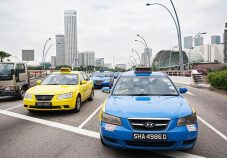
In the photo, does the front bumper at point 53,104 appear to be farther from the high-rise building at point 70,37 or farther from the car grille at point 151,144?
the high-rise building at point 70,37

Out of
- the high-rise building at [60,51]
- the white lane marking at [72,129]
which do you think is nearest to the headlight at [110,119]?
the white lane marking at [72,129]

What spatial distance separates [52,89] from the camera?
9.09 metres

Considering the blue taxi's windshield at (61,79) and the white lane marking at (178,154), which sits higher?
the blue taxi's windshield at (61,79)

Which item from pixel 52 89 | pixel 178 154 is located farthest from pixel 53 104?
pixel 178 154

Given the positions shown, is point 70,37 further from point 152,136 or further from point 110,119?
point 152,136

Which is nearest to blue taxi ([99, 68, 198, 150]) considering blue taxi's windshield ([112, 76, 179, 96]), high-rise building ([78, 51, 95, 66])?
blue taxi's windshield ([112, 76, 179, 96])

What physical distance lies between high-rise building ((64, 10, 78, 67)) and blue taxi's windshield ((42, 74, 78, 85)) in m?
138

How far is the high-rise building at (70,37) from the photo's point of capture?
502 feet

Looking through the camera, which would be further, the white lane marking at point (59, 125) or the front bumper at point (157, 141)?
the white lane marking at point (59, 125)

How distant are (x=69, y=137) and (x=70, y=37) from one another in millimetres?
166924

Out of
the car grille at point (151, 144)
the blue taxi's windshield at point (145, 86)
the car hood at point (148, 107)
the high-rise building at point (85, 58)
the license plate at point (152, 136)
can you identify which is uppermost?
the high-rise building at point (85, 58)

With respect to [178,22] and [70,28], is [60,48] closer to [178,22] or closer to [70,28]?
[70,28]

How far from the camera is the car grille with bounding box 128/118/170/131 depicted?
14.3 feet

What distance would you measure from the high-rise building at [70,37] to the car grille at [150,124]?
14512 cm
